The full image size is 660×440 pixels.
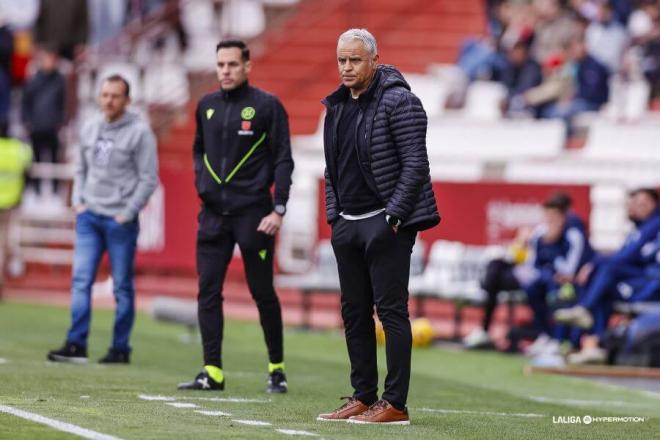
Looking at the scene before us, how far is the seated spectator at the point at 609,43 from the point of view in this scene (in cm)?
2335

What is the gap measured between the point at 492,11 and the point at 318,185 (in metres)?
6.67

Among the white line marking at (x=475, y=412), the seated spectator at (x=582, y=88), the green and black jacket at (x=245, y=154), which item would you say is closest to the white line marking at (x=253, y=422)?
the white line marking at (x=475, y=412)

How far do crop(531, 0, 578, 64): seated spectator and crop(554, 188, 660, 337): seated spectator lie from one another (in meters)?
7.64

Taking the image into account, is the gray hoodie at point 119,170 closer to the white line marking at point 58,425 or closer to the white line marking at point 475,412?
the white line marking at point 475,412

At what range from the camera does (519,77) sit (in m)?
23.7

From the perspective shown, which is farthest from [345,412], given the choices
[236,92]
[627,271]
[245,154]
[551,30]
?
[551,30]

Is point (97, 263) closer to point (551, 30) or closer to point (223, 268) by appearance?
point (223, 268)

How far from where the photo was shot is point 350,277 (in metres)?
9.55

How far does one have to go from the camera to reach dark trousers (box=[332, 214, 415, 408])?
366 inches

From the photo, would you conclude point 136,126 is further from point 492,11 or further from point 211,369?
point 492,11

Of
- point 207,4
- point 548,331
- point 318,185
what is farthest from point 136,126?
point 207,4

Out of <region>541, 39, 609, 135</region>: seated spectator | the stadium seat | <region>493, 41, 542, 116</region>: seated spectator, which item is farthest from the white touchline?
<region>493, 41, 542, 116</region>: seated spectator

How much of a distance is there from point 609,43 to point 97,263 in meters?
12.0

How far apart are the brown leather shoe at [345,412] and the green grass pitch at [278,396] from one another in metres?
0.09
